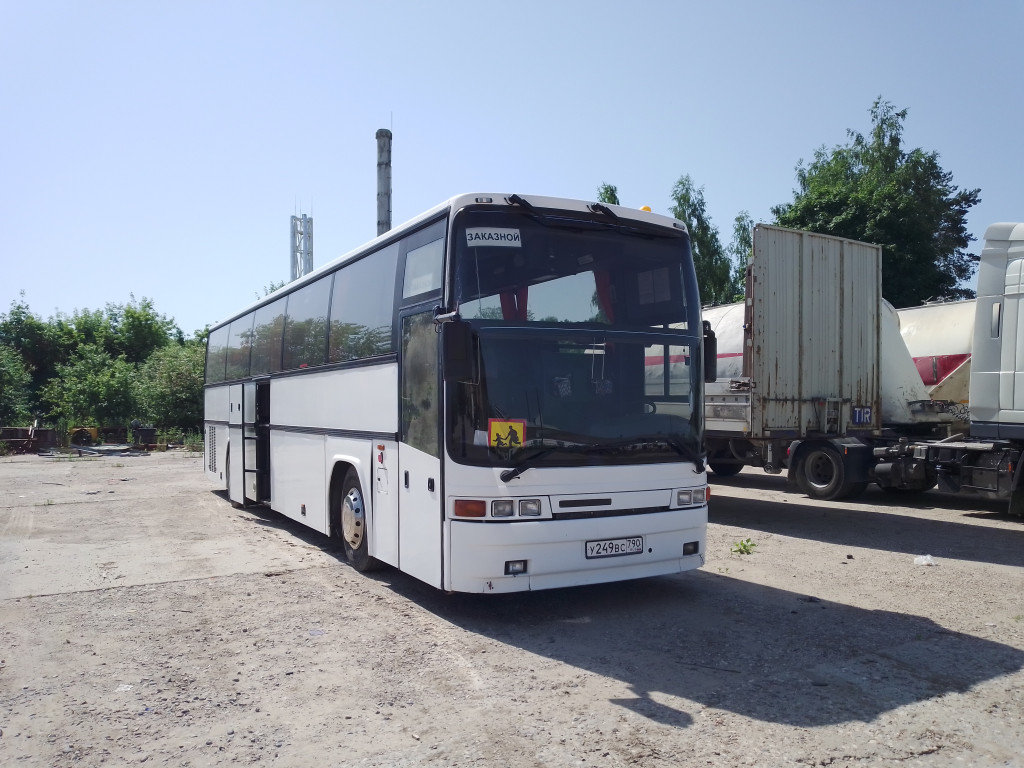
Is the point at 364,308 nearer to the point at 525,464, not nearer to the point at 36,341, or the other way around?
the point at 525,464

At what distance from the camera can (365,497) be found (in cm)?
788

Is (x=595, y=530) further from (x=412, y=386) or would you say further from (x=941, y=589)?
(x=941, y=589)

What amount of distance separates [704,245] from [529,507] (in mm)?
35875

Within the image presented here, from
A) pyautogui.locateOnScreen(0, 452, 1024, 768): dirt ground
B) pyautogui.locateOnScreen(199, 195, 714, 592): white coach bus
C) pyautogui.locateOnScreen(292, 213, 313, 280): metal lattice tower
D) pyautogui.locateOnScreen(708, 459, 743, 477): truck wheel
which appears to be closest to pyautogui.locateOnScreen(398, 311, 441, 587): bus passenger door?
pyautogui.locateOnScreen(199, 195, 714, 592): white coach bus

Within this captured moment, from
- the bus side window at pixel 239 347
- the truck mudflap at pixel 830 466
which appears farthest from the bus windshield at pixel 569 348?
the bus side window at pixel 239 347

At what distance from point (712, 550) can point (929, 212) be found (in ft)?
113

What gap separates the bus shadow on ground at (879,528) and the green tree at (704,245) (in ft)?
88.3

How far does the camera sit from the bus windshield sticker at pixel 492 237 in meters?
6.36

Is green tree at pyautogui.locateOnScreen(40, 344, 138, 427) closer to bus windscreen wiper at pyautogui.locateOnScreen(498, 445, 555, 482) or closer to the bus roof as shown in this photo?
the bus roof

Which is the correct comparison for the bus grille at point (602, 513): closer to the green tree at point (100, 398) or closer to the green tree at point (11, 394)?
the green tree at point (100, 398)

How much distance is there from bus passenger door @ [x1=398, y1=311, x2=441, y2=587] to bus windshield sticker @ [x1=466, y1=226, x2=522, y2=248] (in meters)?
0.73

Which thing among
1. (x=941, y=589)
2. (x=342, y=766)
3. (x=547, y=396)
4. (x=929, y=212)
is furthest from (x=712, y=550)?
(x=929, y=212)

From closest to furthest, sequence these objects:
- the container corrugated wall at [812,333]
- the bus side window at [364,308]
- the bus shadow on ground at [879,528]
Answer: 1. the bus side window at [364,308]
2. the bus shadow on ground at [879,528]
3. the container corrugated wall at [812,333]

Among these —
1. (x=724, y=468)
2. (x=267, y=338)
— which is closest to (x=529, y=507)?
(x=267, y=338)
